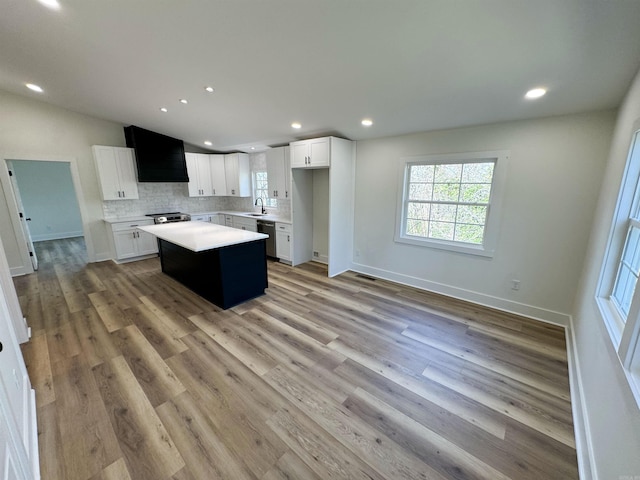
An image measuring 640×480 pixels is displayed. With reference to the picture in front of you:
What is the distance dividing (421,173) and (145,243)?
5.45 meters

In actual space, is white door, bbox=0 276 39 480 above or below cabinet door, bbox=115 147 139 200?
below

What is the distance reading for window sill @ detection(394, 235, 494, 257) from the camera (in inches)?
127

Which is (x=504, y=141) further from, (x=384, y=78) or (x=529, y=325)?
(x=529, y=325)

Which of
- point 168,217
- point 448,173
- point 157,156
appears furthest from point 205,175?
point 448,173

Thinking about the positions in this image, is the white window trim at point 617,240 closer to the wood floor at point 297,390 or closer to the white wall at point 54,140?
the wood floor at point 297,390

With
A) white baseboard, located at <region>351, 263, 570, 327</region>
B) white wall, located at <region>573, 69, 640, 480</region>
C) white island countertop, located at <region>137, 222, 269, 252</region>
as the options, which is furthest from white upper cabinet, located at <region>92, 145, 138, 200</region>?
white wall, located at <region>573, 69, 640, 480</region>

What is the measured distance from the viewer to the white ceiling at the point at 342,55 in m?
1.60

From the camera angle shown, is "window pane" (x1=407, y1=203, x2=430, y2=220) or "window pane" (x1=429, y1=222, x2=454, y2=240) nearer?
"window pane" (x1=429, y1=222, x2=454, y2=240)

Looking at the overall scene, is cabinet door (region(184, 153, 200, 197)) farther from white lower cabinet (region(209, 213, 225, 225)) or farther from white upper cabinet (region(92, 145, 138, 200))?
white upper cabinet (region(92, 145, 138, 200))

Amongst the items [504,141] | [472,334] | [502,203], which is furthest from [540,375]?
[504,141]

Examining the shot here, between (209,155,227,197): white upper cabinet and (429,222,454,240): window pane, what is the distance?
4.84 metres

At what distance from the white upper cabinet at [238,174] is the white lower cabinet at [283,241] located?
68.8 inches

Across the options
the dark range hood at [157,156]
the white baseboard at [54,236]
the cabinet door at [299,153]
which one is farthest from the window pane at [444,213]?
the white baseboard at [54,236]

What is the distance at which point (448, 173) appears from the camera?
346 cm
